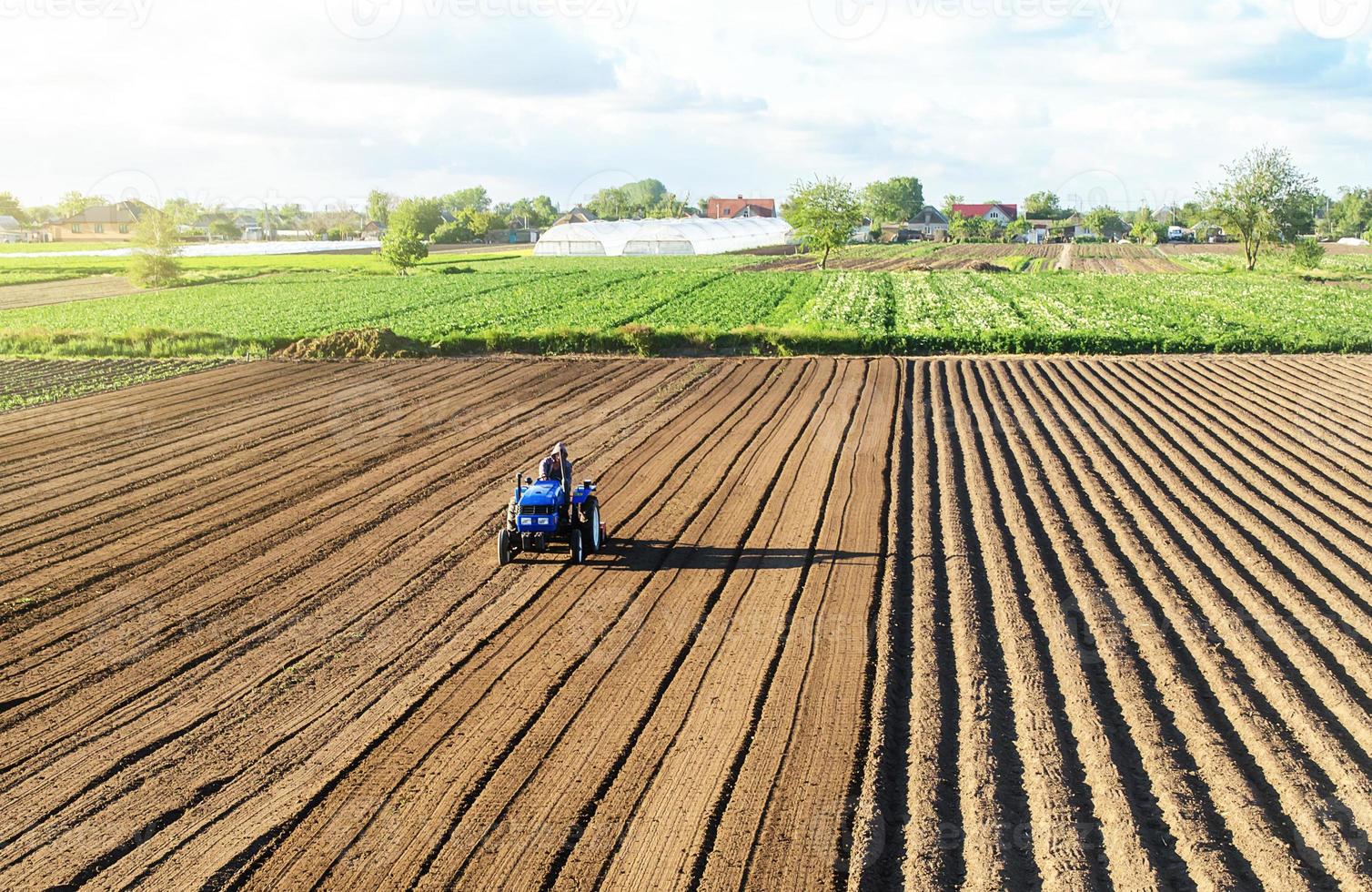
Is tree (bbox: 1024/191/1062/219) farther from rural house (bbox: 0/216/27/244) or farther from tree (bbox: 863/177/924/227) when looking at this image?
rural house (bbox: 0/216/27/244)

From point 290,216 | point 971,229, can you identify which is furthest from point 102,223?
point 971,229

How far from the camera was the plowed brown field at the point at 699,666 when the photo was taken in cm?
777

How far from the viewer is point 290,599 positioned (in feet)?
41.3

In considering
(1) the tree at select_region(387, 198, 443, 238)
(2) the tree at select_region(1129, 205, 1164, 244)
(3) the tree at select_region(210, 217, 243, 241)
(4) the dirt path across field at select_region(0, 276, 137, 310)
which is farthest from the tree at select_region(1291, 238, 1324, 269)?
(3) the tree at select_region(210, 217, 243, 241)

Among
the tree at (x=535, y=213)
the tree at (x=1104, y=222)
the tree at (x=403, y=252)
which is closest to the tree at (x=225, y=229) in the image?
the tree at (x=535, y=213)

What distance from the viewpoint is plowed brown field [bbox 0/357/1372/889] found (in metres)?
7.77

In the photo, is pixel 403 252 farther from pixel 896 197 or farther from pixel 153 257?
pixel 896 197

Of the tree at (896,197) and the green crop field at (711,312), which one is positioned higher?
the tree at (896,197)

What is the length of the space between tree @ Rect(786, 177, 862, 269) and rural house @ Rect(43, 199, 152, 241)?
222 feet

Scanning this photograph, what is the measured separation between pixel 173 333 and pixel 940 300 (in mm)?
30666

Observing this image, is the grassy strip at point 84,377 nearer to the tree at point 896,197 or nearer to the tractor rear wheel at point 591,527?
the tractor rear wheel at point 591,527

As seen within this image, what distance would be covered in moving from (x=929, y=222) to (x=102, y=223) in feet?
315

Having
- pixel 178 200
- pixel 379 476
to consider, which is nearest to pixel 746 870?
pixel 379 476

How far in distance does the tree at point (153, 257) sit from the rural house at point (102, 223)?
49.6m
